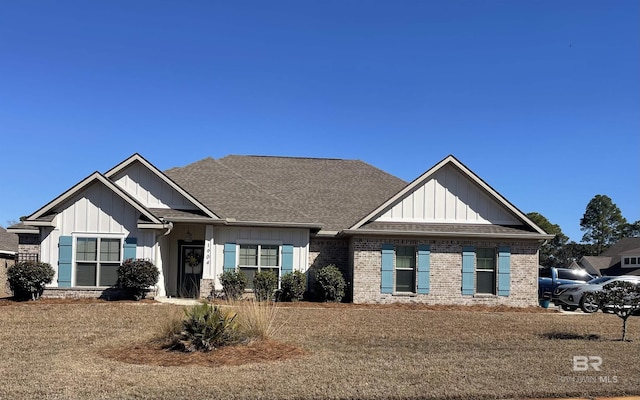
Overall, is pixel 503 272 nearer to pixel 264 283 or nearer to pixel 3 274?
pixel 264 283

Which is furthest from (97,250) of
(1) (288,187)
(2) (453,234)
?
(2) (453,234)

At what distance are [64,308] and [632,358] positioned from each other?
14899 mm

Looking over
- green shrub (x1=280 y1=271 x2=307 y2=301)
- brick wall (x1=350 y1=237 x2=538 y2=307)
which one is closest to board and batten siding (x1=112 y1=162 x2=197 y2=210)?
green shrub (x1=280 y1=271 x2=307 y2=301)

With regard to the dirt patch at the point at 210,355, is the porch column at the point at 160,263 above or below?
above

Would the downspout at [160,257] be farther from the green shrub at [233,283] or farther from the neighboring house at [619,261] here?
the neighboring house at [619,261]

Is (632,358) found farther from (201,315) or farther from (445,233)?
(445,233)

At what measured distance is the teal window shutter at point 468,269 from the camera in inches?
770

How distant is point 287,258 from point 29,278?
29.1ft

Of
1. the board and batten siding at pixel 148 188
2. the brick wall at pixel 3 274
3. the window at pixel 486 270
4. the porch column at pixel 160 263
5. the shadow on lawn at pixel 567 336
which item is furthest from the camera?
the brick wall at pixel 3 274

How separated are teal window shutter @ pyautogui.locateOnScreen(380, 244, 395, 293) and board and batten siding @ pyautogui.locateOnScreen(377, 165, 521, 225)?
1.17 metres

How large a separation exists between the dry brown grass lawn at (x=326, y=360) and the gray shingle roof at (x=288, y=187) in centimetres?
669

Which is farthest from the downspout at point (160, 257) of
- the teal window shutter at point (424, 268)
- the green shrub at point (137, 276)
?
the teal window shutter at point (424, 268)

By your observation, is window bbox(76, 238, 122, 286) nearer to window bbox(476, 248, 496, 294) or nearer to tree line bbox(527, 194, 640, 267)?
window bbox(476, 248, 496, 294)

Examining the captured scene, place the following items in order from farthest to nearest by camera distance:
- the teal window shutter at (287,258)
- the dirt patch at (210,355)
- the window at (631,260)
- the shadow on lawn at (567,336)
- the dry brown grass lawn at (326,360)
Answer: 1. the window at (631,260)
2. the teal window shutter at (287,258)
3. the shadow on lawn at (567,336)
4. the dirt patch at (210,355)
5. the dry brown grass lawn at (326,360)
